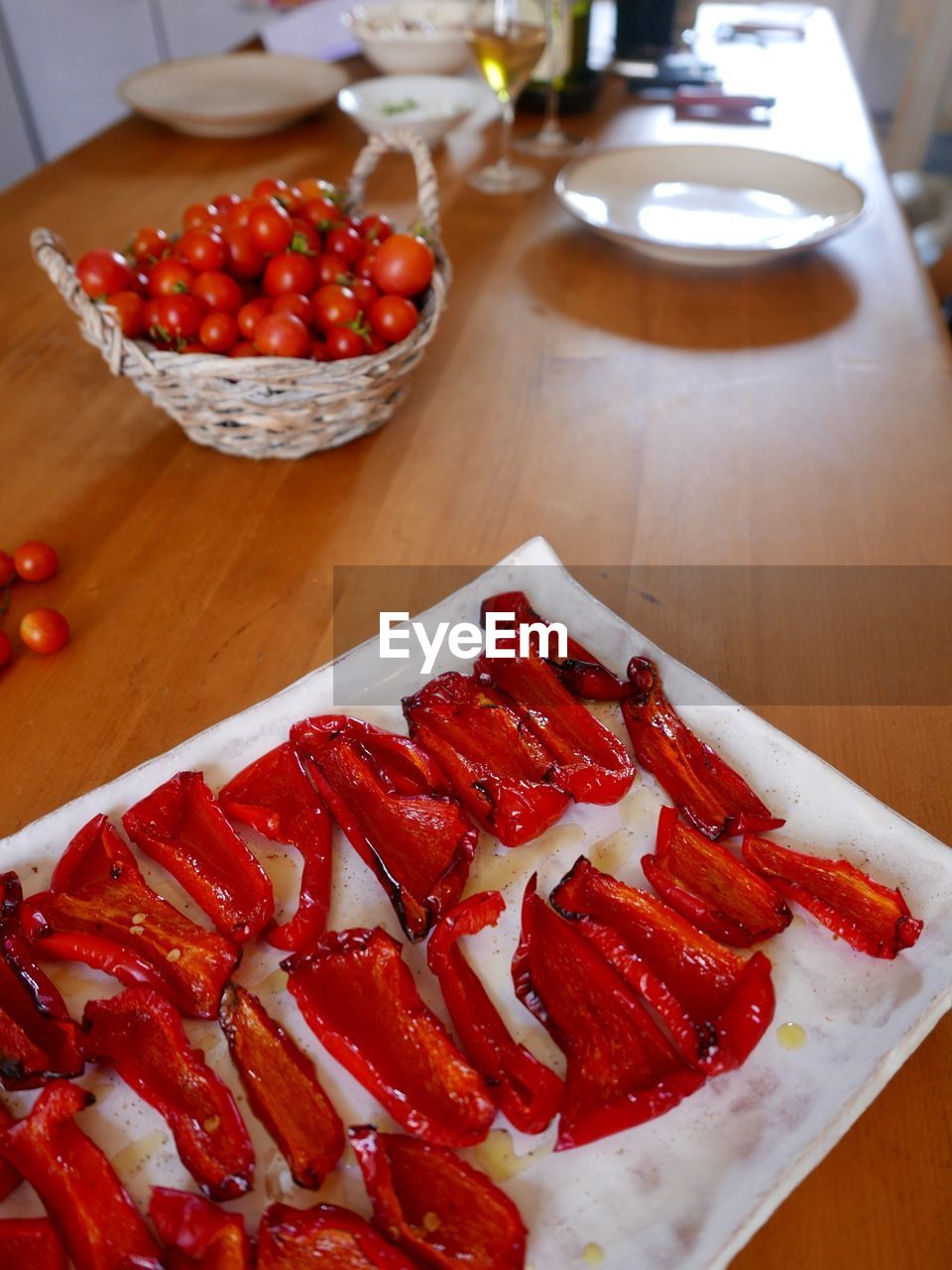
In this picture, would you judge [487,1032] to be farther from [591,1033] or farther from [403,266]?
[403,266]

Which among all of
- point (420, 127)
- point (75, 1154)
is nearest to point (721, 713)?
point (75, 1154)

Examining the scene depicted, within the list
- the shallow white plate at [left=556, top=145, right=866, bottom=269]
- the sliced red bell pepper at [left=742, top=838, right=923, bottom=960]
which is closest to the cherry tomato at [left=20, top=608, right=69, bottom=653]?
the sliced red bell pepper at [left=742, top=838, right=923, bottom=960]

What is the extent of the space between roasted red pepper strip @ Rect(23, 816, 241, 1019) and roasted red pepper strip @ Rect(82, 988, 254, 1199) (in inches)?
1.2

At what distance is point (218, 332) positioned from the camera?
144 cm

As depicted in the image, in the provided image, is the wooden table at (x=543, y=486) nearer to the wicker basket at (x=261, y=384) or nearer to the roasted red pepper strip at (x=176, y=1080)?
the wicker basket at (x=261, y=384)

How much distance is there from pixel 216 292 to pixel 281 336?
160mm

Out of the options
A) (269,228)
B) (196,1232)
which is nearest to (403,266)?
(269,228)

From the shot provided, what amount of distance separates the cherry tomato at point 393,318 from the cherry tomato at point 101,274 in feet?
1.25

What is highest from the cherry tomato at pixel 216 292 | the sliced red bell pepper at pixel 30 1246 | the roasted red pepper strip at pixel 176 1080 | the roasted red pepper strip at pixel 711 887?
the cherry tomato at pixel 216 292

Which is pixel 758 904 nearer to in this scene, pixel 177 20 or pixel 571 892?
pixel 571 892

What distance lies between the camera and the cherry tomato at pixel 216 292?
1474 millimetres

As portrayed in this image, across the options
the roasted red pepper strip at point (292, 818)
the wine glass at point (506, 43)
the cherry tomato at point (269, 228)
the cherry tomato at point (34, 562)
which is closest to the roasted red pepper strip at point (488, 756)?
the roasted red pepper strip at point (292, 818)

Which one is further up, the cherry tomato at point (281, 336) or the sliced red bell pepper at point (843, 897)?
the cherry tomato at point (281, 336)

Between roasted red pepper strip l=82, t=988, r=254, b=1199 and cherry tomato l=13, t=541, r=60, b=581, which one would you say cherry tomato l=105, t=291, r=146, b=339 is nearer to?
cherry tomato l=13, t=541, r=60, b=581
